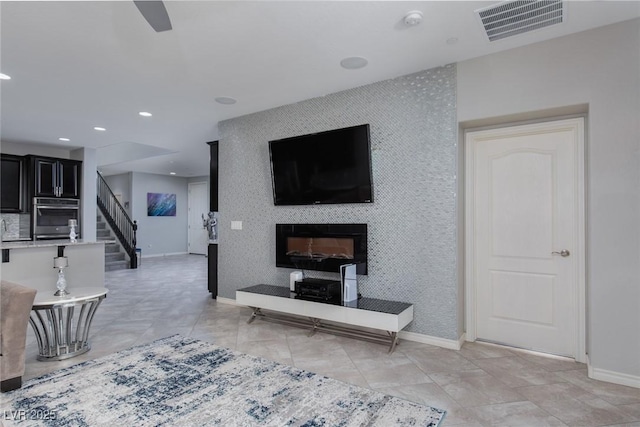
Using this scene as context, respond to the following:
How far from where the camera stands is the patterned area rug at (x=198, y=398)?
2.04 metres

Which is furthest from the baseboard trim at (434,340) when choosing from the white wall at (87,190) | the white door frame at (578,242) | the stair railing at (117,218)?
the stair railing at (117,218)

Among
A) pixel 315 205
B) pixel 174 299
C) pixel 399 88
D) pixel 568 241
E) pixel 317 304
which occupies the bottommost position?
pixel 174 299

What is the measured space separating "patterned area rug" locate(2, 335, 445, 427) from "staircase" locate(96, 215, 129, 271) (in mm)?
6260

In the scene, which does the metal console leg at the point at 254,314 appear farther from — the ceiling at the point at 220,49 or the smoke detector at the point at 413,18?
the smoke detector at the point at 413,18

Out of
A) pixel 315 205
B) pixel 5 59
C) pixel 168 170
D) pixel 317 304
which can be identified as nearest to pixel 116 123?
pixel 5 59

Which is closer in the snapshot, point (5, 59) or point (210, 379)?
point (210, 379)

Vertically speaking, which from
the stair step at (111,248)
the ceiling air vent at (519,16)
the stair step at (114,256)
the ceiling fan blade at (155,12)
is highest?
the ceiling air vent at (519,16)

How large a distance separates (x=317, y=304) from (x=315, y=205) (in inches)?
46.4

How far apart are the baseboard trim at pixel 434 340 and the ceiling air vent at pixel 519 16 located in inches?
105

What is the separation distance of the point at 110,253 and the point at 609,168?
9.76 metres

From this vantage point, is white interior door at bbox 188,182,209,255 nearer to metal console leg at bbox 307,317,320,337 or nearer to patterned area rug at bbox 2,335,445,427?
metal console leg at bbox 307,317,320,337

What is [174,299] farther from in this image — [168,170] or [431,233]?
[168,170]

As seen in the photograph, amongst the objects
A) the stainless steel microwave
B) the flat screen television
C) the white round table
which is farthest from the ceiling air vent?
the stainless steel microwave

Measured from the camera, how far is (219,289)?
502 cm
